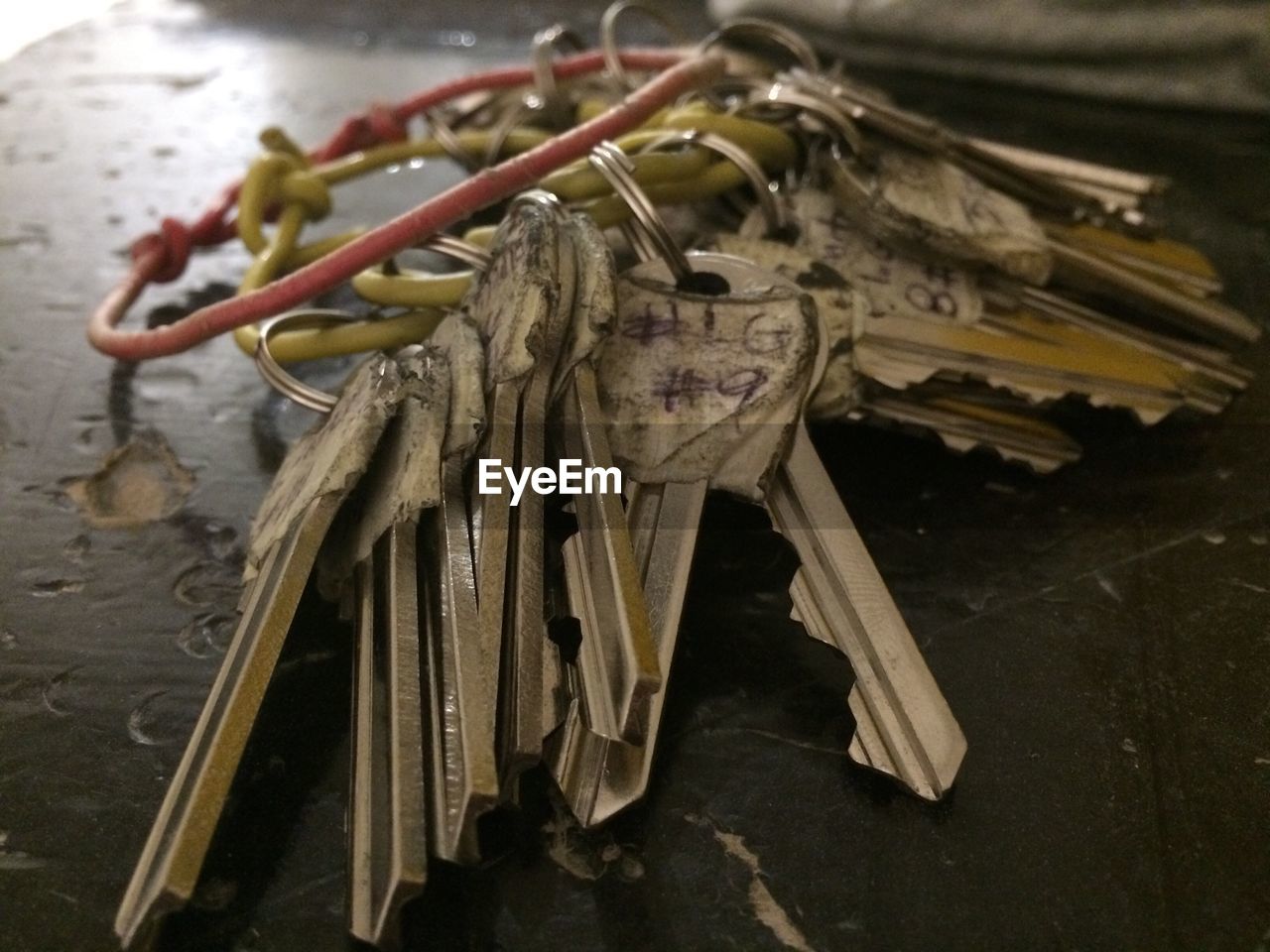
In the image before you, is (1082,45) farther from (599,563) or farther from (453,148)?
(599,563)

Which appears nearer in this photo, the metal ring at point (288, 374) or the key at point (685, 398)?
the key at point (685, 398)

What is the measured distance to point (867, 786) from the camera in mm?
484

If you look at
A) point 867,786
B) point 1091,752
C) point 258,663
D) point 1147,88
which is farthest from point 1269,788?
point 1147,88

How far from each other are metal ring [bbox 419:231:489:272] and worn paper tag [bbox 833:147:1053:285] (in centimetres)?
25

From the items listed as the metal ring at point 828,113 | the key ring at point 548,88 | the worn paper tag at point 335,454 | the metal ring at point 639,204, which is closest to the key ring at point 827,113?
the metal ring at point 828,113

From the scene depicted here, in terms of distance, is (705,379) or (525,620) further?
(705,379)

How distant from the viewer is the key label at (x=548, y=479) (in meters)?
0.49

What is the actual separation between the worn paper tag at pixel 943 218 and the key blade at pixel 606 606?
268 millimetres

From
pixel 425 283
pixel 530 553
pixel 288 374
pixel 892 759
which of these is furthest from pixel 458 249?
pixel 892 759

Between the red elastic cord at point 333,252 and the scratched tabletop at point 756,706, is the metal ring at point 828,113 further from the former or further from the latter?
the scratched tabletop at point 756,706

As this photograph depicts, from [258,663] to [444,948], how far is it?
0.48 feet

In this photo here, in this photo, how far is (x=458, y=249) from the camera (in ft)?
2.08

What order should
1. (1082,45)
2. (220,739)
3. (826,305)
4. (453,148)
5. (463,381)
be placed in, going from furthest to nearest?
1. (1082,45)
2. (453,148)
3. (826,305)
4. (463,381)
5. (220,739)

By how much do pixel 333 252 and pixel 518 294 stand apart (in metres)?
0.20
